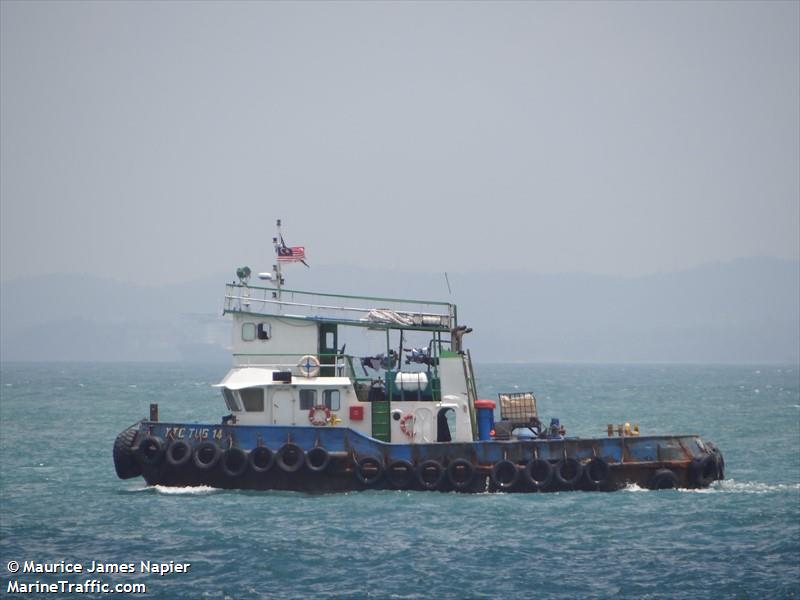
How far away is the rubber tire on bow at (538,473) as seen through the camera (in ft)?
92.8

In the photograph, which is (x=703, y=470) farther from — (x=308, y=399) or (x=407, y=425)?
(x=308, y=399)

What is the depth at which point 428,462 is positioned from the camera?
2816cm

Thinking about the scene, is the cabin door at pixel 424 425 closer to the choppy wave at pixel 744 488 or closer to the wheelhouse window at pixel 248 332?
the wheelhouse window at pixel 248 332

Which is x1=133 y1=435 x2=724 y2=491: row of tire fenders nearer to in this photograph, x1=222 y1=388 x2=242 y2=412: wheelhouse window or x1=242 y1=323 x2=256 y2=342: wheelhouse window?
x1=222 y1=388 x2=242 y2=412: wheelhouse window

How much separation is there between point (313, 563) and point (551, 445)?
8537 mm

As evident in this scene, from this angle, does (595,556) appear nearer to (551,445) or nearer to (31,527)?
(551,445)

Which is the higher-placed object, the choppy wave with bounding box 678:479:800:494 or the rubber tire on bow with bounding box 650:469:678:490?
the rubber tire on bow with bounding box 650:469:678:490

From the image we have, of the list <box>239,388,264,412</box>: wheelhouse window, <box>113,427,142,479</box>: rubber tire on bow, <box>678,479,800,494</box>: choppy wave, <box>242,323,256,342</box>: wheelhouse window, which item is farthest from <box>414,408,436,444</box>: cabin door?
<box>113,427,142,479</box>: rubber tire on bow

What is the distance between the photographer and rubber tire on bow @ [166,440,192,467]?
2833 cm

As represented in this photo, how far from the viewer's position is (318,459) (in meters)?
28.0

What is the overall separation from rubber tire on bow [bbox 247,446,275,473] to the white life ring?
225 cm

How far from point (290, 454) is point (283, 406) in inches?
59.2

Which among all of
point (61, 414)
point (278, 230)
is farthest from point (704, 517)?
point (61, 414)

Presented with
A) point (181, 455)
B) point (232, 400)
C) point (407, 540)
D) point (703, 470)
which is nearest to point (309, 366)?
point (232, 400)
